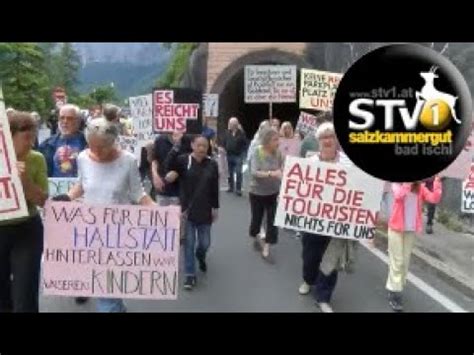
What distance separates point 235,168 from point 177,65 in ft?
51.1

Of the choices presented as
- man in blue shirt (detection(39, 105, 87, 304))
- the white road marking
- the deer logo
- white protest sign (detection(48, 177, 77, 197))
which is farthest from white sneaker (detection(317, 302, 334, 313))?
white protest sign (detection(48, 177, 77, 197))

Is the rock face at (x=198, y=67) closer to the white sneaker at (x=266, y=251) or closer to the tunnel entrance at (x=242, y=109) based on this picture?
the tunnel entrance at (x=242, y=109)

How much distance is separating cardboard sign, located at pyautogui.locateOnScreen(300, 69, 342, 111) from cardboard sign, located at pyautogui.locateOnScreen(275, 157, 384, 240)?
182 inches

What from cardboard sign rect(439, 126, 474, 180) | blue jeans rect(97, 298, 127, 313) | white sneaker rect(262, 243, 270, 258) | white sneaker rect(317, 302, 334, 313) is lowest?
white sneaker rect(317, 302, 334, 313)

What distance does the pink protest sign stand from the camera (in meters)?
5.64

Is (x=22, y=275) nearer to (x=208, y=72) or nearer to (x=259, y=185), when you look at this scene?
(x=259, y=185)

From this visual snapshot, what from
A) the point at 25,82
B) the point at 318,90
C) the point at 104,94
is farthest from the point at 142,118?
the point at 104,94

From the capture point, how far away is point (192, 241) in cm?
773

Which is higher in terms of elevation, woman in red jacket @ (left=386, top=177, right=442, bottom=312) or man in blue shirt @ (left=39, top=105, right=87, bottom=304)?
man in blue shirt @ (left=39, top=105, right=87, bottom=304)

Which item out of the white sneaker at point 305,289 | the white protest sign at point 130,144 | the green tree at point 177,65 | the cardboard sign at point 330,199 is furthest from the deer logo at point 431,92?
the green tree at point 177,65

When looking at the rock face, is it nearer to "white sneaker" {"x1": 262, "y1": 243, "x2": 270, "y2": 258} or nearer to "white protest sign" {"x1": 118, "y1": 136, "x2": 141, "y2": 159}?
"white protest sign" {"x1": 118, "y1": 136, "x2": 141, "y2": 159}

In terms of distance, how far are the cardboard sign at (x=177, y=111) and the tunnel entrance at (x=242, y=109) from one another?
40.6ft

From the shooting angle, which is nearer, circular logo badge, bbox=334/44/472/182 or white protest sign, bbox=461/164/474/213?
circular logo badge, bbox=334/44/472/182

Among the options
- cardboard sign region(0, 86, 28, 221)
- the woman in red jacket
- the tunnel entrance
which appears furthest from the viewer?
the tunnel entrance
